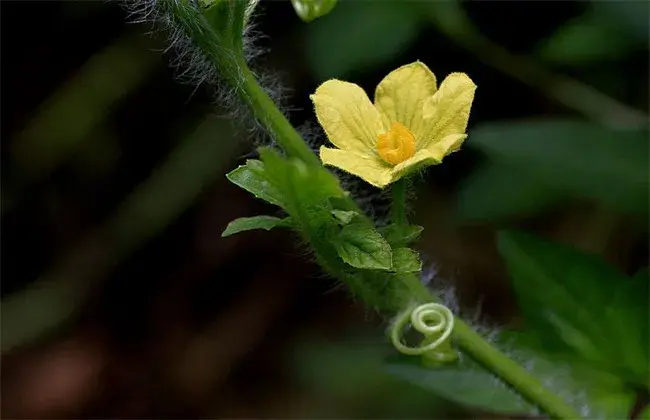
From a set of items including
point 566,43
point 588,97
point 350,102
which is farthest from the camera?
point 588,97

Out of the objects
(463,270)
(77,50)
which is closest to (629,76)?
(463,270)

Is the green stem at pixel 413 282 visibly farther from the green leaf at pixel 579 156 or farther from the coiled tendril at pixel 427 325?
the green leaf at pixel 579 156

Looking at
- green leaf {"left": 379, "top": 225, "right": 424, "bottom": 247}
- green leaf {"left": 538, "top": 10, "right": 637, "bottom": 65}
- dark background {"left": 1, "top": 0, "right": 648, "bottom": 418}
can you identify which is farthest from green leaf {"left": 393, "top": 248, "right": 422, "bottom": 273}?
dark background {"left": 1, "top": 0, "right": 648, "bottom": 418}

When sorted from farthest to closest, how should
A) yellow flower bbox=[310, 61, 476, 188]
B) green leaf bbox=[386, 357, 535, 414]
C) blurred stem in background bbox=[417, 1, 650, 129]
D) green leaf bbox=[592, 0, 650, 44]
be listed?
blurred stem in background bbox=[417, 1, 650, 129] < green leaf bbox=[592, 0, 650, 44] < green leaf bbox=[386, 357, 535, 414] < yellow flower bbox=[310, 61, 476, 188]

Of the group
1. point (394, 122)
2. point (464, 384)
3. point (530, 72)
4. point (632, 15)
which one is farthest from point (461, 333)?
point (530, 72)

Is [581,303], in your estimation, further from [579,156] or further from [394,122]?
[394,122]

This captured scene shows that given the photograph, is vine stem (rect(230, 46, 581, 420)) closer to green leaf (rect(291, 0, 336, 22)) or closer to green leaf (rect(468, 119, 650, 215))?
green leaf (rect(291, 0, 336, 22))

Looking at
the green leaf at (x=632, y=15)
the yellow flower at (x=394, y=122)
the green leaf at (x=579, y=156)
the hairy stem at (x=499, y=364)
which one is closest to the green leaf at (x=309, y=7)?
the yellow flower at (x=394, y=122)

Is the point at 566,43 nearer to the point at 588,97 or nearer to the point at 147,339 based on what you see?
the point at 588,97
